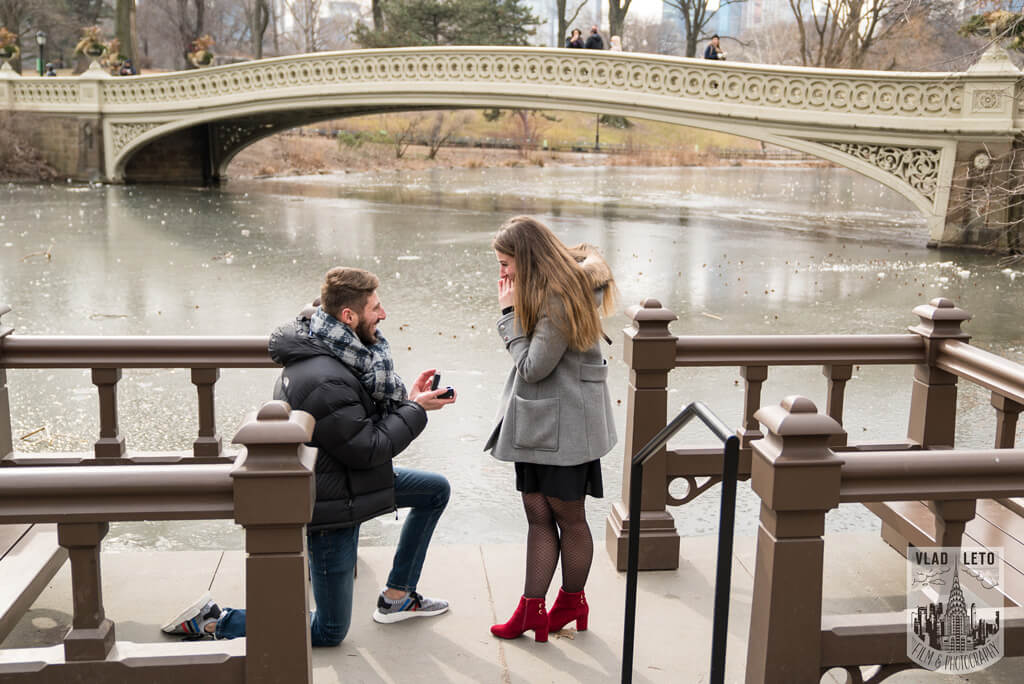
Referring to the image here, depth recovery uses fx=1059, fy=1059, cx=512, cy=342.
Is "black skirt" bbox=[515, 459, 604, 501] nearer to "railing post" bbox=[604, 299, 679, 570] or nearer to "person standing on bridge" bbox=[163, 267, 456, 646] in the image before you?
"person standing on bridge" bbox=[163, 267, 456, 646]

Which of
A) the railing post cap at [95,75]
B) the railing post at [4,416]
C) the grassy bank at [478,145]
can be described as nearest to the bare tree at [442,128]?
the grassy bank at [478,145]

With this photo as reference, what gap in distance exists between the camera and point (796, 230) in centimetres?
2117

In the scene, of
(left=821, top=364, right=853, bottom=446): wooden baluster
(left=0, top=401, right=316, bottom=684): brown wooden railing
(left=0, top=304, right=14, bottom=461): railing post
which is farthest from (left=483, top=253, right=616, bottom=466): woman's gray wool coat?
(left=0, top=304, right=14, bottom=461): railing post

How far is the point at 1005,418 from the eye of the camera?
4375mm

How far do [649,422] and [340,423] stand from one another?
1513 millimetres

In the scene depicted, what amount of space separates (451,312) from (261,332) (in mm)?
2283

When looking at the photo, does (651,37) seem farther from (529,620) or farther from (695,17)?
(529,620)

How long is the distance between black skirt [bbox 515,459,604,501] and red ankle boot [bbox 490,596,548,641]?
41 centimetres

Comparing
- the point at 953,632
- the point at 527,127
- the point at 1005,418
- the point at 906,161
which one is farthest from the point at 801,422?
the point at 527,127

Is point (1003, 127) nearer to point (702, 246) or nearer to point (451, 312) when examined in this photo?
point (702, 246)

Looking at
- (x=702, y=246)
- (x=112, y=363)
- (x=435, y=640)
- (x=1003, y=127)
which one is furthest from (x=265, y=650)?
(x=1003, y=127)

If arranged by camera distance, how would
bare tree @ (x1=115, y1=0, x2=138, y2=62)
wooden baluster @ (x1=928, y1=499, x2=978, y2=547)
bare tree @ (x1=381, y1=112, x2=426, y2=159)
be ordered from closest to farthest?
wooden baluster @ (x1=928, y1=499, x2=978, y2=547), bare tree @ (x1=115, y1=0, x2=138, y2=62), bare tree @ (x1=381, y1=112, x2=426, y2=159)

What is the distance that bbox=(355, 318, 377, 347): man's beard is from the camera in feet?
12.2

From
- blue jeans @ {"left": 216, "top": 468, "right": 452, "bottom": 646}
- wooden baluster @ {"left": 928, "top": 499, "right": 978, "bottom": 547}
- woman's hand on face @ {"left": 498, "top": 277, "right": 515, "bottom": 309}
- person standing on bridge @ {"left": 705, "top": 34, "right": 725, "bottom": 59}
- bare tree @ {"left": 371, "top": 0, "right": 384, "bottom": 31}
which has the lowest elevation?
blue jeans @ {"left": 216, "top": 468, "right": 452, "bottom": 646}
